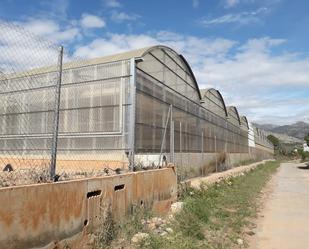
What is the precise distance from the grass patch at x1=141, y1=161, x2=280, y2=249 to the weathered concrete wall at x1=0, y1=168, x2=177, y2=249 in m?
1.08

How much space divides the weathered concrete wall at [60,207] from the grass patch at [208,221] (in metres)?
1.08

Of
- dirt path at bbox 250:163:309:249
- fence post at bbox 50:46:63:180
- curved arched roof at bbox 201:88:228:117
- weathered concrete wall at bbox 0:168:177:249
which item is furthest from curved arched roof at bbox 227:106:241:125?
fence post at bbox 50:46:63:180

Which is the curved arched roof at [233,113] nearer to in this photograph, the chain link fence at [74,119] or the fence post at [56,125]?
the chain link fence at [74,119]

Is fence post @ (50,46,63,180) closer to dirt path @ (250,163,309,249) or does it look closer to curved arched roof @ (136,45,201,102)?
dirt path @ (250,163,309,249)

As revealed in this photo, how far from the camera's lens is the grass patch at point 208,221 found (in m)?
7.31

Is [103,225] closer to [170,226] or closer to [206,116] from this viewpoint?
[170,226]

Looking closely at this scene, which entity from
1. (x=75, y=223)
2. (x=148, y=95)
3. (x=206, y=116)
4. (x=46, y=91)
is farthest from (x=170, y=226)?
(x=206, y=116)

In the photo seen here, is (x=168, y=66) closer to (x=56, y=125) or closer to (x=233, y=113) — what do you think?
(x=56, y=125)

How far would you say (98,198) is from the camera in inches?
272

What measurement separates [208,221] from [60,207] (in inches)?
196

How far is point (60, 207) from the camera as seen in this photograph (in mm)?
5793

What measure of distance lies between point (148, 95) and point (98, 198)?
8022mm

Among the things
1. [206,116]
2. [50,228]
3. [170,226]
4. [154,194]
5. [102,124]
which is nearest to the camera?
[50,228]

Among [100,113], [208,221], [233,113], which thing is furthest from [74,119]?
[233,113]
